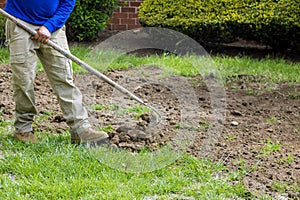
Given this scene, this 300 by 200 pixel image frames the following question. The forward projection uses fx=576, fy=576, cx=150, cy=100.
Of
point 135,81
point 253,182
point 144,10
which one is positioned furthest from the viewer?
point 144,10

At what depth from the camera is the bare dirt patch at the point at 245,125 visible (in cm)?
434

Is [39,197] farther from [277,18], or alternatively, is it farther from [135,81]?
[277,18]

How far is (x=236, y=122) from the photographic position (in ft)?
18.1

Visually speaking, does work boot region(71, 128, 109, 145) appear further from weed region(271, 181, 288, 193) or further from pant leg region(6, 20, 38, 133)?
weed region(271, 181, 288, 193)

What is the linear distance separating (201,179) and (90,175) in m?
0.80

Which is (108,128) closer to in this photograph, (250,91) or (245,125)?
(245,125)

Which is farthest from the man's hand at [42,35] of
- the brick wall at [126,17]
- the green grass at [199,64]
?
the brick wall at [126,17]

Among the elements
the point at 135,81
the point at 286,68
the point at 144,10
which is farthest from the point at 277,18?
the point at 135,81

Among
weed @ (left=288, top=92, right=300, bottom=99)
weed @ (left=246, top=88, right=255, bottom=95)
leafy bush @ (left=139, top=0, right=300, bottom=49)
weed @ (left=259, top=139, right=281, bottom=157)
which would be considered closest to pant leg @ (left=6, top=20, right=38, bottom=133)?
weed @ (left=259, top=139, right=281, bottom=157)

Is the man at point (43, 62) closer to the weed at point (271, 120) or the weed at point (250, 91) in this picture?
the weed at point (271, 120)

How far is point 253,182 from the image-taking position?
4172 millimetres

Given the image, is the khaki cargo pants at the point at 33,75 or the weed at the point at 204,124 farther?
the weed at the point at 204,124

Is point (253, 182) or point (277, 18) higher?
point (277, 18)

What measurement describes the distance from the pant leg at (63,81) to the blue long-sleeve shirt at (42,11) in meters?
0.14
